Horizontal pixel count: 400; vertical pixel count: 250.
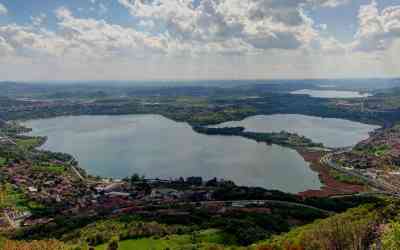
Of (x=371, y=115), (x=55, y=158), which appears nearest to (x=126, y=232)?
(x=55, y=158)

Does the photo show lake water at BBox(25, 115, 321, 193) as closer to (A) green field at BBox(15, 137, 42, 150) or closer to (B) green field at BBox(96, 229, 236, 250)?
(A) green field at BBox(15, 137, 42, 150)

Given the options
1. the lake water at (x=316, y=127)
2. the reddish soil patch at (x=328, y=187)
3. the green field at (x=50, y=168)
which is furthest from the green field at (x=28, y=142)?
the reddish soil patch at (x=328, y=187)

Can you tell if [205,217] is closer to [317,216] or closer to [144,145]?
[317,216]

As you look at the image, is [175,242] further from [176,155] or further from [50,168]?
[176,155]

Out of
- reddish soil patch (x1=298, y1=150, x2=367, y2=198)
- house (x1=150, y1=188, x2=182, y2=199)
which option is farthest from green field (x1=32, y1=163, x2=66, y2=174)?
reddish soil patch (x1=298, y1=150, x2=367, y2=198)

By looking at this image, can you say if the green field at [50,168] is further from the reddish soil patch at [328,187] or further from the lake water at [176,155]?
the reddish soil patch at [328,187]

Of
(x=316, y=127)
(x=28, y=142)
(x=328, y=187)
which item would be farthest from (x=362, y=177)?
(x=28, y=142)
